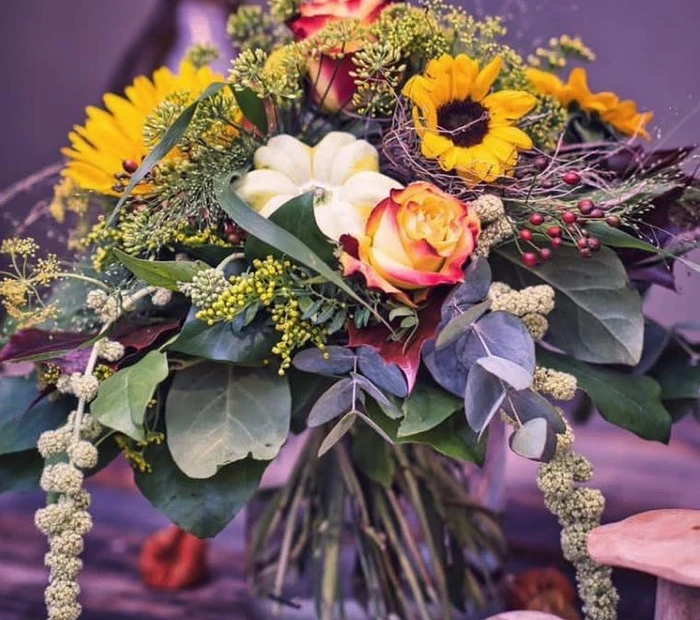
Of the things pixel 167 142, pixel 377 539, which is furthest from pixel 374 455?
pixel 167 142

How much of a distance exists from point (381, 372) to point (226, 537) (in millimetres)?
497

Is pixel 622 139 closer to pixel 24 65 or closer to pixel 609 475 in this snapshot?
pixel 609 475

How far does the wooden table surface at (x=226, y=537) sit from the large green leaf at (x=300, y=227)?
388mm

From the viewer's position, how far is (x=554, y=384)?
46cm

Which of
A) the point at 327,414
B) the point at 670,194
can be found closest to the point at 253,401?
the point at 327,414

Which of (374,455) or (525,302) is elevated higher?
(525,302)

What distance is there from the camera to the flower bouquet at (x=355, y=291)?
47 cm

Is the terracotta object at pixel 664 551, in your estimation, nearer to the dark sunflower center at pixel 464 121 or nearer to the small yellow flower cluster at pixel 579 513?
the small yellow flower cluster at pixel 579 513

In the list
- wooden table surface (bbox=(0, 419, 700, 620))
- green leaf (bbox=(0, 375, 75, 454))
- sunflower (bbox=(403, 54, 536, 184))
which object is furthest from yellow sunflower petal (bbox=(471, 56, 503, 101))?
wooden table surface (bbox=(0, 419, 700, 620))

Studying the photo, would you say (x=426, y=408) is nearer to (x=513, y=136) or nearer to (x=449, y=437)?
(x=449, y=437)

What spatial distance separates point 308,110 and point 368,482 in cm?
28

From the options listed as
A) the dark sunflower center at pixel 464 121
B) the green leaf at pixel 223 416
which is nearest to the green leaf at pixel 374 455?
the green leaf at pixel 223 416

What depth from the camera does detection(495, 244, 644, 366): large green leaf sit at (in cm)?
54

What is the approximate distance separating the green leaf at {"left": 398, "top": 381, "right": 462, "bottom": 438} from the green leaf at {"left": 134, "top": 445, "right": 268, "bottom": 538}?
10cm
